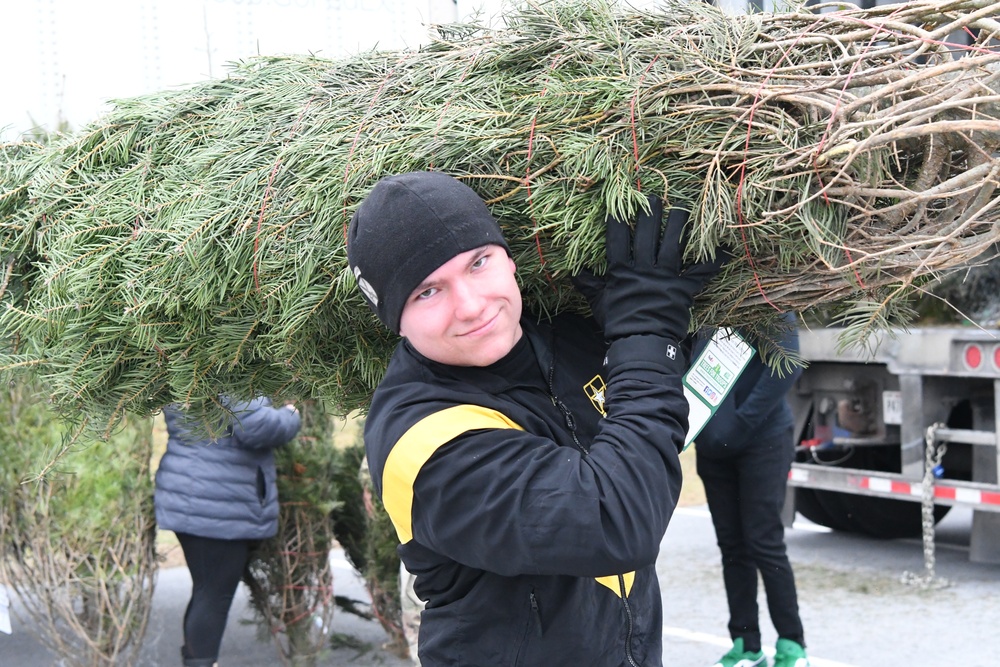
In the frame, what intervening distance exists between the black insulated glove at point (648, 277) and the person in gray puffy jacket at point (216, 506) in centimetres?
289

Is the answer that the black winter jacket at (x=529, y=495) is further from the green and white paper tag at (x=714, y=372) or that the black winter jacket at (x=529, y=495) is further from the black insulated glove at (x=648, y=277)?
the green and white paper tag at (x=714, y=372)

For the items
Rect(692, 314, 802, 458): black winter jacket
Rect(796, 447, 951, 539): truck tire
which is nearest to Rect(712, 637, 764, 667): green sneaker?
Rect(692, 314, 802, 458): black winter jacket

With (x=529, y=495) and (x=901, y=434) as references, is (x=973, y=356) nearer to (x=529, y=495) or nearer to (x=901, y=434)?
(x=901, y=434)

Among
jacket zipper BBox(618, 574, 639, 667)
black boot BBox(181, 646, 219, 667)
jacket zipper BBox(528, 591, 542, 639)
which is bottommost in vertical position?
black boot BBox(181, 646, 219, 667)

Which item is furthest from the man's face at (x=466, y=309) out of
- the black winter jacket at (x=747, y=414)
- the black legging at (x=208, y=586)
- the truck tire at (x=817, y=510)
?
the truck tire at (x=817, y=510)

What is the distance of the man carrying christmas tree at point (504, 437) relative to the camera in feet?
5.09

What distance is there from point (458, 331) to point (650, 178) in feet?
1.35

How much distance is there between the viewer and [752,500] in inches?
175

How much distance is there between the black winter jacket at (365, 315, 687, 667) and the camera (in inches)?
60.8

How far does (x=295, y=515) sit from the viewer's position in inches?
185

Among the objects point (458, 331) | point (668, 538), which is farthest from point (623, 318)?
point (668, 538)

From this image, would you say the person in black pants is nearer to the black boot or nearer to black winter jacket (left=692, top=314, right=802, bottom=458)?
black winter jacket (left=692, top=314, right=802, bottom=458)

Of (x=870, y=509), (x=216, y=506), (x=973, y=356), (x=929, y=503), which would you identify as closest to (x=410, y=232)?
(x=216, y=506)

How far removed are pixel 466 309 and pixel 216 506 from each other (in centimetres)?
303
